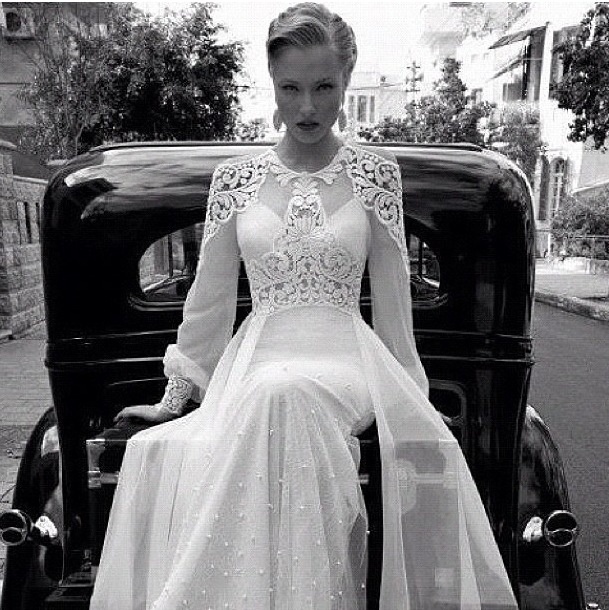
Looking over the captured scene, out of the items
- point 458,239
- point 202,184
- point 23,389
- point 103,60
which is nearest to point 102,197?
point 202,184

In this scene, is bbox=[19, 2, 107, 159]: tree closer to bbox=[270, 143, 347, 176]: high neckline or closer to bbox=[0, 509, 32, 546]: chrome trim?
bbox=[0, 509, 32, 546]: chrome trim

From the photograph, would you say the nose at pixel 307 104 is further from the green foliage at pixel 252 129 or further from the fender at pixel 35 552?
the green foliage at pixel 252 129

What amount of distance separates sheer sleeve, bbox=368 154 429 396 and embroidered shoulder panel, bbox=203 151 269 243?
1.10 ft

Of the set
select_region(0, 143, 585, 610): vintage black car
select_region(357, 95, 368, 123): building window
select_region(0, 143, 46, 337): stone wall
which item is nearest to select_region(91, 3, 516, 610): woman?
select_region(0, 143, 585, 610): vintage black car

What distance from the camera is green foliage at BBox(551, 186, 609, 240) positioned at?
65.0 ft

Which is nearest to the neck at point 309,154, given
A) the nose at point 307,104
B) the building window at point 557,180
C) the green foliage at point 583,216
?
the nose at point 307,104

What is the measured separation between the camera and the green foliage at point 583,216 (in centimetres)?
1980

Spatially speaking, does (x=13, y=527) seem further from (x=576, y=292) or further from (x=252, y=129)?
(x=252, y=129)

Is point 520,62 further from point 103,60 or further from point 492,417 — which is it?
point 492,417

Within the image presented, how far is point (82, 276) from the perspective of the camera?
2.29 m

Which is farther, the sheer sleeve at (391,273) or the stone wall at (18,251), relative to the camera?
the stone wall at (18,251)

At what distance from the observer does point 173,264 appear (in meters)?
2.91

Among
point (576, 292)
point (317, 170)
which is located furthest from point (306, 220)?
point (576, 292)

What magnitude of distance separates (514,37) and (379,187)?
2895 cm
